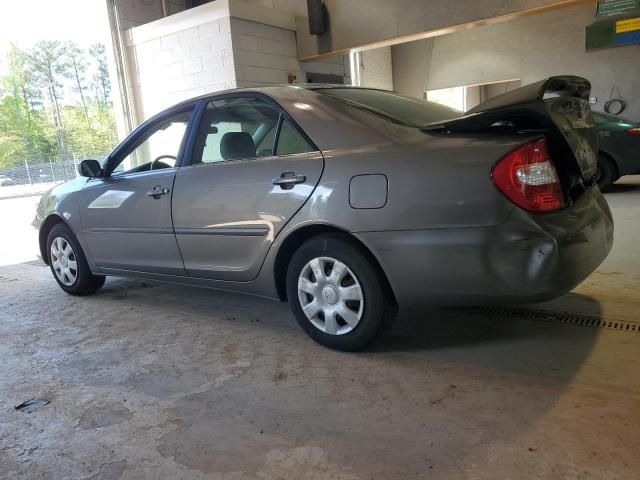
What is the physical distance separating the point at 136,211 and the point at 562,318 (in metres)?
2.69

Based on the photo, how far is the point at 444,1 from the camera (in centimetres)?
680

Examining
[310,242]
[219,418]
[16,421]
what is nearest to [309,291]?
[310,242]

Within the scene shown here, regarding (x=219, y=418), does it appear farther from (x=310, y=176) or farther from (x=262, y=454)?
(x=310, y=176)

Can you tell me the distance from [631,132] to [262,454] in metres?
6.89

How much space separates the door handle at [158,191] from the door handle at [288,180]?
0.88 metres

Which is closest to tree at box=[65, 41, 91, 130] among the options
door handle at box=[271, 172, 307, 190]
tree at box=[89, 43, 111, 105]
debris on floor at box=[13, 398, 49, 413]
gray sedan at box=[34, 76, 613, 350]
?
tree at box=[89, 43, 111, 105]

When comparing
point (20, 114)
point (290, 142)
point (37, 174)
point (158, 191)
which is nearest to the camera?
point (290, 142)

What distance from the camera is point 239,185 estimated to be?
2.77m

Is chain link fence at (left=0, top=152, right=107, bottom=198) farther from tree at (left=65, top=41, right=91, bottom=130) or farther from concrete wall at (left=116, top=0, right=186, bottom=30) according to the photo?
concrete wall at (left=116, top=0, right=186, bottom=30)

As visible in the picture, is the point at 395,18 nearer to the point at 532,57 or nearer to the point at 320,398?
the point at 320,398

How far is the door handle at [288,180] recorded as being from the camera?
2523mm

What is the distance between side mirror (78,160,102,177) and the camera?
3586 millimetres

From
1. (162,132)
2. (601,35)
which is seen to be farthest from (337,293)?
(601,35)

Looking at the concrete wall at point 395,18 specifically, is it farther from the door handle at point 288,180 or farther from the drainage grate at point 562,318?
the door handle at point 288,180
